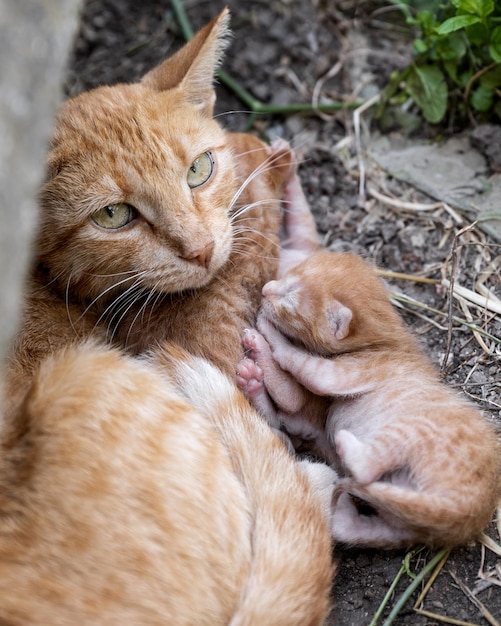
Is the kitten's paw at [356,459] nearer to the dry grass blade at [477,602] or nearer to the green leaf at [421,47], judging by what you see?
the dry grass blade at [477,602]

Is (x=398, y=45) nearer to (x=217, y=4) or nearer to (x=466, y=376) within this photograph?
(x=217, y=4)

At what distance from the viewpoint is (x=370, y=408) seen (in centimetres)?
339

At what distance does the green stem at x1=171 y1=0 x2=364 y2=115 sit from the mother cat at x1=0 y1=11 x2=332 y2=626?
1.27 metres

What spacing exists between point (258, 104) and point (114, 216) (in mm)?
2232

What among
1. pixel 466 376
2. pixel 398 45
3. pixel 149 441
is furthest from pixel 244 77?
pixel 149 441

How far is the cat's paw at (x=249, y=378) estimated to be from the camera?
3545 mm

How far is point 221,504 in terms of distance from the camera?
2785mm

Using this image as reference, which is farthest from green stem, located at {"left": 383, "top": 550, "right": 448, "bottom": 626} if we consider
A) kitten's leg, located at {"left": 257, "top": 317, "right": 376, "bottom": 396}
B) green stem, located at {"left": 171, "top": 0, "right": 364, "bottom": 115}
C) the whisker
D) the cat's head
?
green stem, located at {"left": 171, "top": 0, "right": 364, "bottom": 115}

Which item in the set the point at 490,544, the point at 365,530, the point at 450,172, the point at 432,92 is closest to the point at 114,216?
the point at 365,530

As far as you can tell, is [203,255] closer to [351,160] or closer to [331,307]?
[331,307]

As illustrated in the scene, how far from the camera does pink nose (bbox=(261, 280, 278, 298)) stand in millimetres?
3771

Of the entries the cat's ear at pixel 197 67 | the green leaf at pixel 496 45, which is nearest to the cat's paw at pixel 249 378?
the cat's ear at pixel 197 67

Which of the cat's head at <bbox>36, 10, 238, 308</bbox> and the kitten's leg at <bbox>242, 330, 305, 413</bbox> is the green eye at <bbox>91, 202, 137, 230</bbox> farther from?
the kitten's leg at <bbox>242, 330, 305, 413</bbox>

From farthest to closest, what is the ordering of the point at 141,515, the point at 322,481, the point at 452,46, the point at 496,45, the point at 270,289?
1. the point at 452,46
2. the point at 496,45
3. the point at 270,289
4. the point at 322,481
5. the point at 141,515
